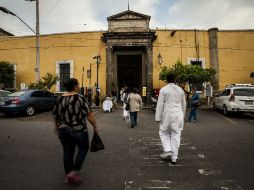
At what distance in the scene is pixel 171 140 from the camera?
609cm

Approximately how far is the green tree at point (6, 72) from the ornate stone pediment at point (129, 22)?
978 cm

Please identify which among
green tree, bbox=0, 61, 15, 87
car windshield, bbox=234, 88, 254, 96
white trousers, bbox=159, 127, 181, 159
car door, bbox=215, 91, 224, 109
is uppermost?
green tree, bbox=0, 61, 15, 87

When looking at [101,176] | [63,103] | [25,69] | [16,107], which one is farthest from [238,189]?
[25,69]

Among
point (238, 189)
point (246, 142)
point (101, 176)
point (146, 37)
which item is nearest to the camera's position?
point (238, 189)

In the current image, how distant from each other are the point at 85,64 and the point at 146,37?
5.88 metres

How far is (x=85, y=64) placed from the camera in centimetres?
2491

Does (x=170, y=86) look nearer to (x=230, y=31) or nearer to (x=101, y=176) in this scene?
(x=101, y=176)

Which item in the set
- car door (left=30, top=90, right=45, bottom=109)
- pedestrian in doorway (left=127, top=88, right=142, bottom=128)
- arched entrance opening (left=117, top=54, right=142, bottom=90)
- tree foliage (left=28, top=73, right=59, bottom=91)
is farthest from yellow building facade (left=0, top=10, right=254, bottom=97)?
pedestrian in doorway (left=127, top=88, right=142, bottom=128)

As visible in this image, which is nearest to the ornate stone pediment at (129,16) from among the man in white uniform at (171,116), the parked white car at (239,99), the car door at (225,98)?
the car door at (225,98)

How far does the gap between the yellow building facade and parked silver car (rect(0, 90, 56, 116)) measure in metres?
7.94

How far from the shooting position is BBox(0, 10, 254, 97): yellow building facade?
23.7 m

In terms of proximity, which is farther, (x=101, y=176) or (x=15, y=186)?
(x=101, y=176)

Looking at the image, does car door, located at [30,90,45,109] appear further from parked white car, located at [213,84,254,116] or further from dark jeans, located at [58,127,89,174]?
dark jeans, located at [58,127,89,174]

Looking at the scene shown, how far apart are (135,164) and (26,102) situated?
11214 mm
